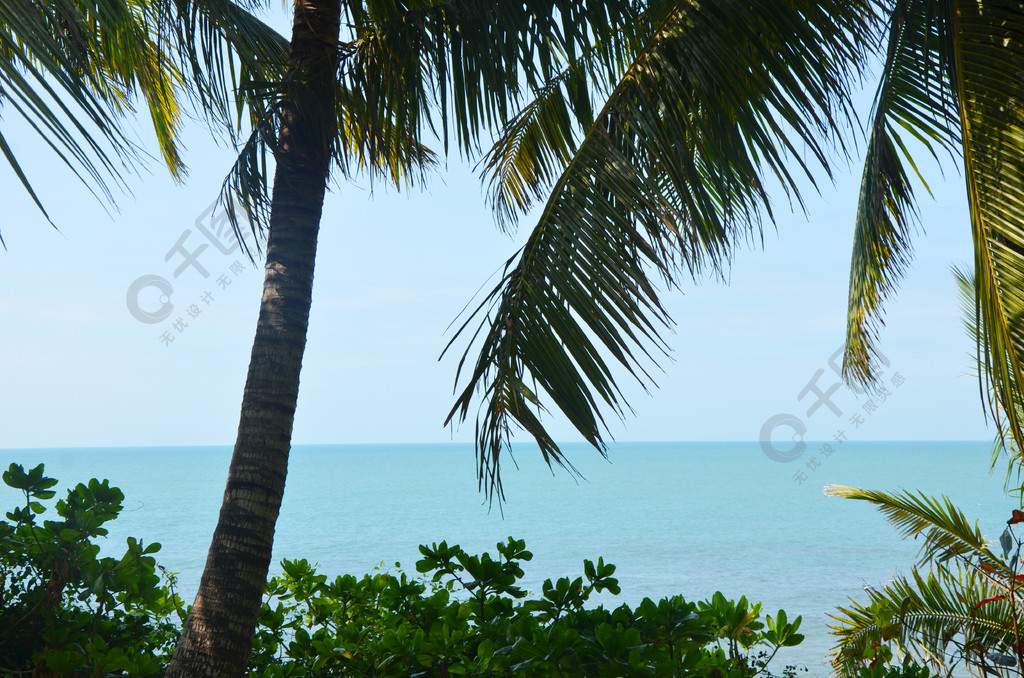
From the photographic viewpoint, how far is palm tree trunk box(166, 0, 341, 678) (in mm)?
2590

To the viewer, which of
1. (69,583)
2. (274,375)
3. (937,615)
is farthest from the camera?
(937,615)

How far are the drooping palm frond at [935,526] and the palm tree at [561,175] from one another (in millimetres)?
2212

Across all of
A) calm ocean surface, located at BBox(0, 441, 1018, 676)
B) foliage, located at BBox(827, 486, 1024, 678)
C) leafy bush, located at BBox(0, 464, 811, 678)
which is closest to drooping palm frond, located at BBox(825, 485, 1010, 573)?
foliage, located at BBox(827, 486, 1024, 678)

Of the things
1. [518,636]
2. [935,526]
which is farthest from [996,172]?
[935,526]

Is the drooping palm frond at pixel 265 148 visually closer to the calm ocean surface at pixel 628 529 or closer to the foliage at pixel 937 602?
the foliage at pixel 937 602

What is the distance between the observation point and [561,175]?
3.06 metres

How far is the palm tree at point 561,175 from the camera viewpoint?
2596mm

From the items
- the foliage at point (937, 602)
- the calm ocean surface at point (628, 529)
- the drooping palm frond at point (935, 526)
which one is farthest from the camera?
the calm ocean surface at point (628, 529)

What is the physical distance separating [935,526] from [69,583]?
4775 mm

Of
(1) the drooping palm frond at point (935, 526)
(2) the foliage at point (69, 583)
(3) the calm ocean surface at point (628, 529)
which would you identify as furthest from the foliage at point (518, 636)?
(3) the calm ocean surface at point (628, 529)

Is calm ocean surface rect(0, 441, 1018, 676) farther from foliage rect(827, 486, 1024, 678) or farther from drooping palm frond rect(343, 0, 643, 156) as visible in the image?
drooping palm frond rect(343, 0, 643, 156)

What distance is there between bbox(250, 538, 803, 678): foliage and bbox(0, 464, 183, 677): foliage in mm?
551

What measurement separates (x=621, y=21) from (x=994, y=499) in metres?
46.8

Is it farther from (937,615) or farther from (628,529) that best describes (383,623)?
(628,529)
